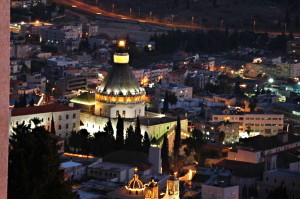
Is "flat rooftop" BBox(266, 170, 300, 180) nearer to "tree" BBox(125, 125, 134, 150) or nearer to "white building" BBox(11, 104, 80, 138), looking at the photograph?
"tree" BBox(125, 125, 134, 150)

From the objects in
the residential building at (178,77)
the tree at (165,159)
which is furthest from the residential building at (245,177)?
the residential building at (178,77)

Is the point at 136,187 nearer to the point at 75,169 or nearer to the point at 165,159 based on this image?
the point at 75,169

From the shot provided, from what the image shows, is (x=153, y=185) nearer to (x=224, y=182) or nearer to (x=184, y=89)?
(x=224, y=182)

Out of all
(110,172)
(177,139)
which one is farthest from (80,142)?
(110,172)

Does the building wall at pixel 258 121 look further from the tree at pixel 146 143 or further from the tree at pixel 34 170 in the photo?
the tree at pixel 34 170

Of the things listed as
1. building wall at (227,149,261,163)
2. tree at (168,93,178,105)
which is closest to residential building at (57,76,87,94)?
tree at (168,93,178,105)

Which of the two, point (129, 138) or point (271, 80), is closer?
point (129, 138)

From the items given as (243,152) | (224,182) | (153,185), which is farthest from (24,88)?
(153,185)
